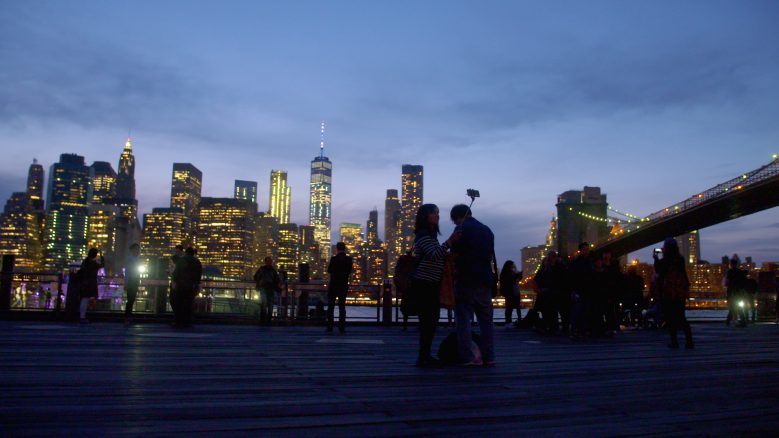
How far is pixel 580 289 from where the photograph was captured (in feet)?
38.1

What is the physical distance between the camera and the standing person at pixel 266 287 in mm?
15008

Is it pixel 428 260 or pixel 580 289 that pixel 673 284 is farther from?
pixel 428 260

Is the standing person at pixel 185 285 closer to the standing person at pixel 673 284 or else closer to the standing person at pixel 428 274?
the standing person at pixel 428 274

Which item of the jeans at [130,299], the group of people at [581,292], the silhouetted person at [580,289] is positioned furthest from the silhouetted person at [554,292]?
the jeans at [130,299]

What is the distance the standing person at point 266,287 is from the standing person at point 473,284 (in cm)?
928

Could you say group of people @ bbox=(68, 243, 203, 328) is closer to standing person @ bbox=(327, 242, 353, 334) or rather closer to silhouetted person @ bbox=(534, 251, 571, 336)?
standing person @ bbox=(327, 242, 353, 334)

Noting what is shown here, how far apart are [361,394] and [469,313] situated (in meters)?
2.56

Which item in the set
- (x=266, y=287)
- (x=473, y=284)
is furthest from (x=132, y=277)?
(x=473, y=284)

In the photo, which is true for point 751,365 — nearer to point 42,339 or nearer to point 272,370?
point 272,370

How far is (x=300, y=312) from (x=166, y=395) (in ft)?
47.1

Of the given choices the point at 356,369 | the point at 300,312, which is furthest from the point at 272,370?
the point at 300,312

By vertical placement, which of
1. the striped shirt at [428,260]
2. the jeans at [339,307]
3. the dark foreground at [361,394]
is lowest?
the dark foreground at [361,394]

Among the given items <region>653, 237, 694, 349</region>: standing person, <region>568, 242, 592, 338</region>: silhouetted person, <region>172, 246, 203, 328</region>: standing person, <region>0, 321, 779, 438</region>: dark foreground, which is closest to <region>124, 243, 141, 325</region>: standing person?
<region>172, 246, 203, 328</region>: standing person

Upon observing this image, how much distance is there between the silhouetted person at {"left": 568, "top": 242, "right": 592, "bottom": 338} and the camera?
11648mm
